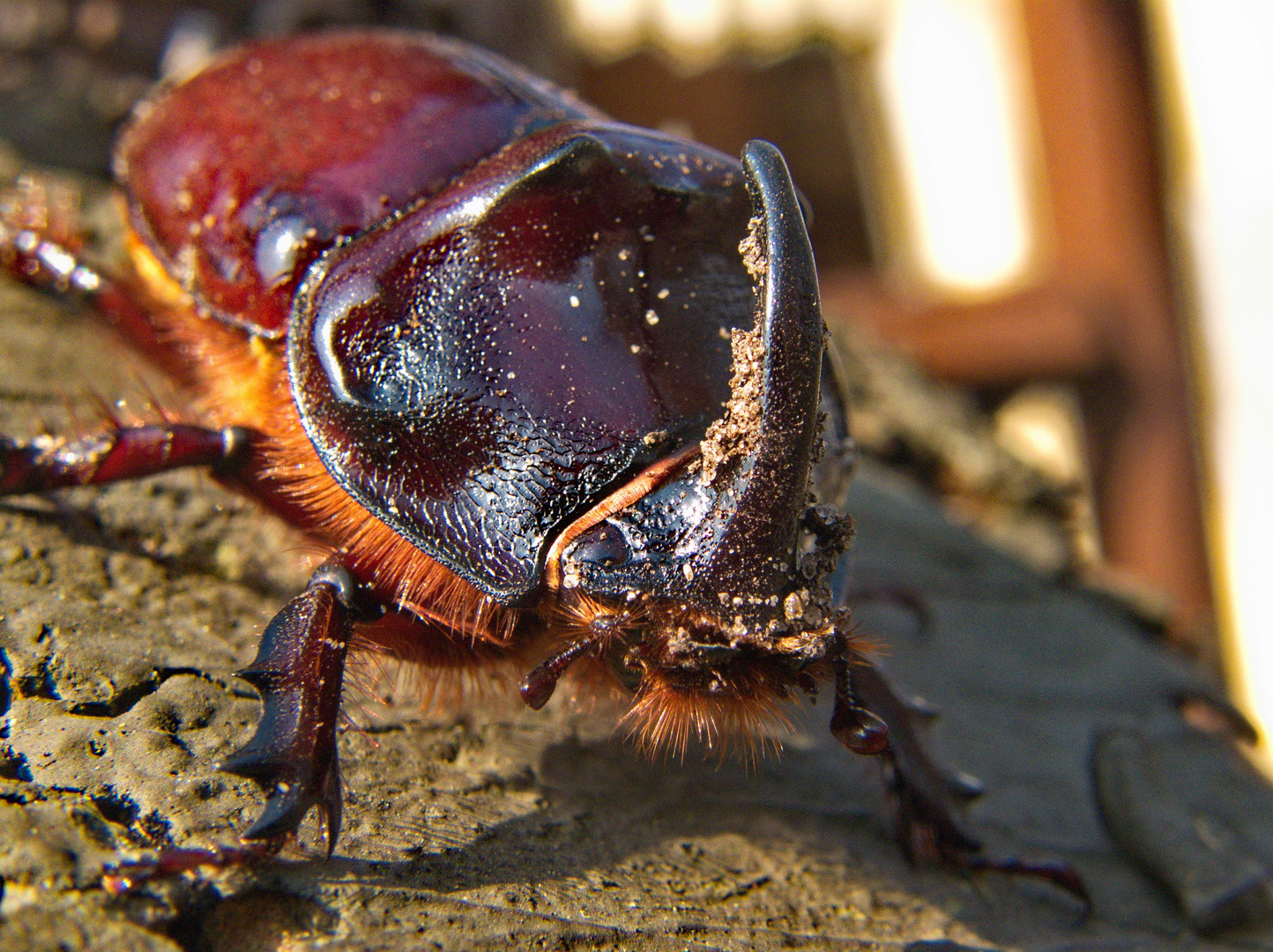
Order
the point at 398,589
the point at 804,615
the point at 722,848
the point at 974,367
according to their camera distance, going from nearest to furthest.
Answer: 1. the point at 804,615
2. the point at 398,589
3. the point at 722,848
4. the point at 974,367

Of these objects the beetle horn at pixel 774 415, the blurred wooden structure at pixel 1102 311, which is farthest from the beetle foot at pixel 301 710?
the blurred wooden structure at pixel 1102 311

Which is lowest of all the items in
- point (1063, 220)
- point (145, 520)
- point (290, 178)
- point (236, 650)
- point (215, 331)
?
point (1063, 220)

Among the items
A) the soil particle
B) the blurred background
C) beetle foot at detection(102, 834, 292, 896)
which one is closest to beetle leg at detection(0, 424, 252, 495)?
beetle foot at detection(102, 834, 292, 896)

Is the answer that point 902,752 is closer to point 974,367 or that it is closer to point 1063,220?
point 974,367

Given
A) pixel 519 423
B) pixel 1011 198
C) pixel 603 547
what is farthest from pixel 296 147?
pixel 1011 198

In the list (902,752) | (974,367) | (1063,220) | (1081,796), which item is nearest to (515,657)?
(902,752)

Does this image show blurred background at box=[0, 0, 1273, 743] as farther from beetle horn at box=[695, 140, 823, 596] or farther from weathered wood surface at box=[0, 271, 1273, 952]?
beetle horn at box=[695, 140, 823, 596]
